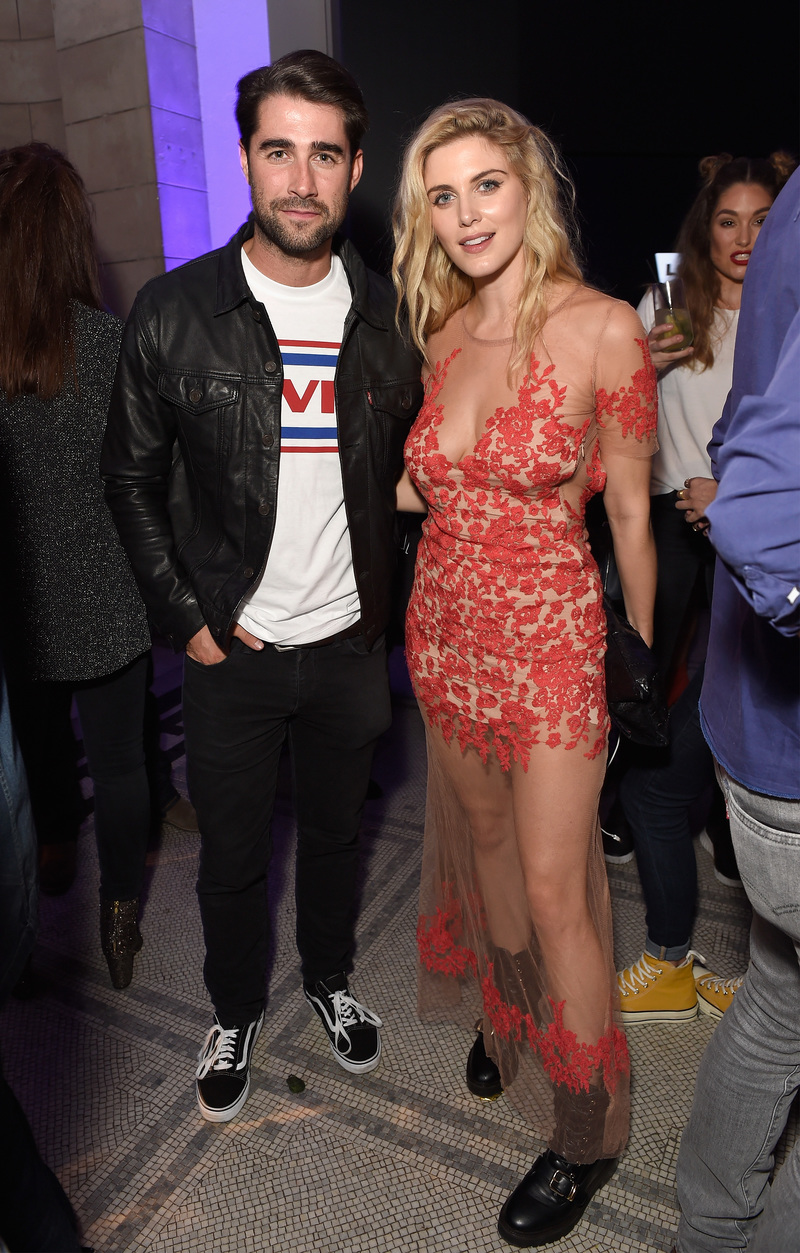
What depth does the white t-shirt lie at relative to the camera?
1.80 m

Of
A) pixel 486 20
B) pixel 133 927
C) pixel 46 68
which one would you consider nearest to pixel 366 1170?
pixel 133 927

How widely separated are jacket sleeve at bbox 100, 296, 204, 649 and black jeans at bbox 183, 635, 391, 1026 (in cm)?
14

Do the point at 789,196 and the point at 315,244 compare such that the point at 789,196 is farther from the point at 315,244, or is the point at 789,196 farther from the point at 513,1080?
the point at 513,1080

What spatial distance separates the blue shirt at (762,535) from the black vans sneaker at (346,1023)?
3.98 feet

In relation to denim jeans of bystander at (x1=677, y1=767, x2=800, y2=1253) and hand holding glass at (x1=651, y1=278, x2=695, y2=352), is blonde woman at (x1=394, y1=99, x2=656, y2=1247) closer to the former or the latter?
denim jeans of bystander at (x1=677, y1=767, x2=800, y2=1253)

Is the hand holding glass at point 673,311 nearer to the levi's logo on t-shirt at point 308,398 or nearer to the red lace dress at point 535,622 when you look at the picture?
the red lace dress at point 535,622

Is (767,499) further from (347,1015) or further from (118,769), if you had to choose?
(118,769)

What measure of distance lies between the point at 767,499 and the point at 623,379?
31.6 inches

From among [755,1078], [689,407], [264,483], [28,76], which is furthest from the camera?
[28,76]

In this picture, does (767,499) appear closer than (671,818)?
Yes

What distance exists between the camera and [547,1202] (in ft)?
5.41

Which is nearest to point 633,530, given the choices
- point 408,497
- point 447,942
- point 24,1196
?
point 408,497

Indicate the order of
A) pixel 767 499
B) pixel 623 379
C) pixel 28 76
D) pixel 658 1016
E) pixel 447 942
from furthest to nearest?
pixel 28 76, pixel 658 1016, pixel 447 942, pixel 623 379, pixel 767 499

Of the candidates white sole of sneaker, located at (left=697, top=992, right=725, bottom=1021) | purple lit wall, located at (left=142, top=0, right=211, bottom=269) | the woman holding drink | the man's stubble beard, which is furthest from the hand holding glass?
purple lit wall, located at (left=142, top=0, right=211, bottom=269)
